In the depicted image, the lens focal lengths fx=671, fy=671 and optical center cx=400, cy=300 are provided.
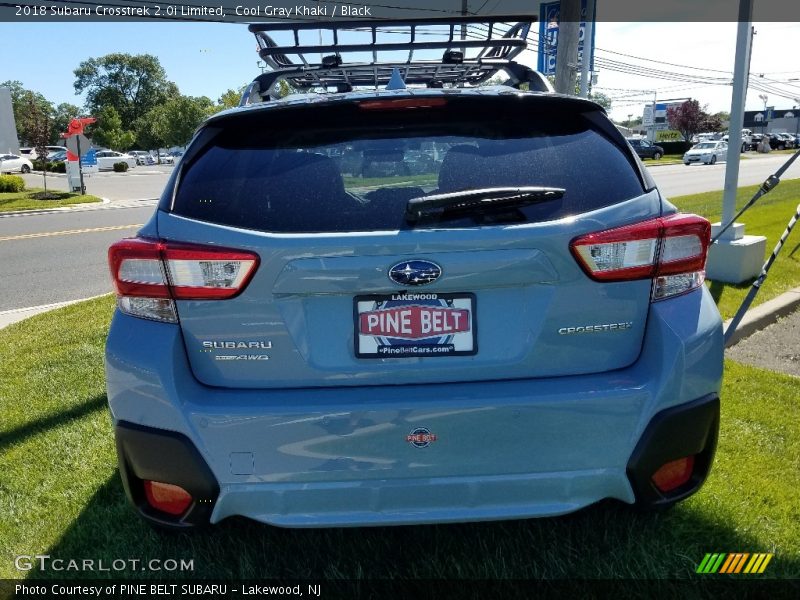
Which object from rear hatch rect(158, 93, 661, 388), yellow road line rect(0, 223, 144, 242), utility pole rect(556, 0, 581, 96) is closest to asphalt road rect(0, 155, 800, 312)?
yellow road line rect(0, 223, 144, 242)

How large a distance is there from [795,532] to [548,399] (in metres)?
1.46

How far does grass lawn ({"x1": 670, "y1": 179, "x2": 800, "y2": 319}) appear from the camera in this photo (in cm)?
612

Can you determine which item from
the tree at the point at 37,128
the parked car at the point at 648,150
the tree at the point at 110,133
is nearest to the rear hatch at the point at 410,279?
the tree at the point at 37,128

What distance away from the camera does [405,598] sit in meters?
2.42

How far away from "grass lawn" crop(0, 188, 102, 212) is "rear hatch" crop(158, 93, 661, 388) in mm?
22553

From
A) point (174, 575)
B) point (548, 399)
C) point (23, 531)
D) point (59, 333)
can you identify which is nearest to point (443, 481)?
point (548, 399)

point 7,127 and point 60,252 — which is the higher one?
point 7,127

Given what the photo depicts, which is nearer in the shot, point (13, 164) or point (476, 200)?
point (476, 200)

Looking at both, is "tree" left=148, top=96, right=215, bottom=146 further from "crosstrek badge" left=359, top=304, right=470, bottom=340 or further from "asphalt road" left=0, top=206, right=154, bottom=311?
"crosstrek badge" left=359, top=304, right=470, bottom=340

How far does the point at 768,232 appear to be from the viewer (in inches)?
380

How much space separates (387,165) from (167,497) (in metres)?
1.36

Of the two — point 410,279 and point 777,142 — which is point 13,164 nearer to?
point 410,279

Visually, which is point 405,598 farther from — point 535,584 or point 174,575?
point 174,575

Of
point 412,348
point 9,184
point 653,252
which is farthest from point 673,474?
point 9,184
